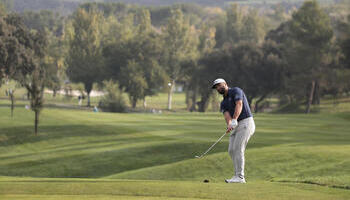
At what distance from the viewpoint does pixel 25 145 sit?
135 ft

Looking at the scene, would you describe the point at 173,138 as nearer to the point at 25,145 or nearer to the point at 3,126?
the point at 25,145

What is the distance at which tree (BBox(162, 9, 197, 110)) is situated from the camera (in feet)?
441

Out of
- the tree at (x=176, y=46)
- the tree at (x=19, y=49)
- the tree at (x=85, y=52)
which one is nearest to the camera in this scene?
the tree at (x=19, y=49)

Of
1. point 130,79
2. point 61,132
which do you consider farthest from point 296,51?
point 61,132

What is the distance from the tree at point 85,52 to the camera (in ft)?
403

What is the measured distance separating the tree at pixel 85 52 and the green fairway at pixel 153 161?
6723cm

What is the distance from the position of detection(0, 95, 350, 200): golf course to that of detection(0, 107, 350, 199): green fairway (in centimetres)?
3

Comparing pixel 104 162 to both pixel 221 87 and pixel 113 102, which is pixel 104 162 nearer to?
pixel 221 87

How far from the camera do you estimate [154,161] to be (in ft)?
108

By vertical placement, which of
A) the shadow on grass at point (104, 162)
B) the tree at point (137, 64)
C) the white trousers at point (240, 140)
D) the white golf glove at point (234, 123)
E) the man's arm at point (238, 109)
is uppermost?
the tree at point (137, 64)

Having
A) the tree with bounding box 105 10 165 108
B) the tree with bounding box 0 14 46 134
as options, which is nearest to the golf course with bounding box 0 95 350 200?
the tree with bounding box 0 14 46 134

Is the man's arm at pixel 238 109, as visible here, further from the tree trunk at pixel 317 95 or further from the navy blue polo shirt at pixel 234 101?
the tree trunk at pixel 317 95

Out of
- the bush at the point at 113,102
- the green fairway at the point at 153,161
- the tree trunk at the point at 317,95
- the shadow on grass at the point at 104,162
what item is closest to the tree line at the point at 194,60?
the tree trunk at the point at 317,95

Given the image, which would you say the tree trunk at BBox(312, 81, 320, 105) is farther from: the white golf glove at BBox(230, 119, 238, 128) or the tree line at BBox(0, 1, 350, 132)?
the white golf glove at BBox(230, 119, 238, 128)
